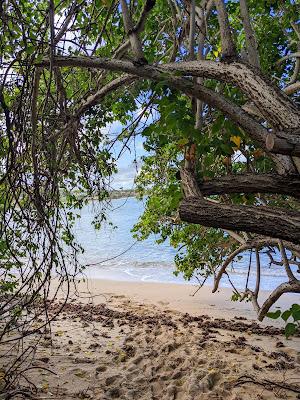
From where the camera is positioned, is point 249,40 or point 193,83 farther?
point 249,40

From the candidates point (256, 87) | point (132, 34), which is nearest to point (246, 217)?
point (256, 87)

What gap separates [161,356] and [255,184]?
11.3 feet

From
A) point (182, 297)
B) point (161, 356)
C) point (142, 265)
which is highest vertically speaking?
point (142, 265)

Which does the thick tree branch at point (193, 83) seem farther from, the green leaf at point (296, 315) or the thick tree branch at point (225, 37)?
the green leaf at point (296, 315)

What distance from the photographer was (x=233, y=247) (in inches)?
276

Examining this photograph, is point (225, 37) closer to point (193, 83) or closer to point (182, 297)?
point (193, 83)

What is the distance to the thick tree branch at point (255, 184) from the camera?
2.23 meters

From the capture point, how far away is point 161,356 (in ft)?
16.8

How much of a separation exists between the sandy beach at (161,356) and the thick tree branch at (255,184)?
2.03 meters

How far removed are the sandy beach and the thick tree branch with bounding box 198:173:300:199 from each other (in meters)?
2.03

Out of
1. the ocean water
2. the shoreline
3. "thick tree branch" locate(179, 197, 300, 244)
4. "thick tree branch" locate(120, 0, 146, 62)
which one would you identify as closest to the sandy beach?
the shoreline

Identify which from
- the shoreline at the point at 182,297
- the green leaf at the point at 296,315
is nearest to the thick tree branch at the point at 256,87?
the green leaf at the point at 296,315

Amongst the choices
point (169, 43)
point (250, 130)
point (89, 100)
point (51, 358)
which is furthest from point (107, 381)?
point (169, 43)

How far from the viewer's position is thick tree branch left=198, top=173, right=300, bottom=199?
2.23 meters
